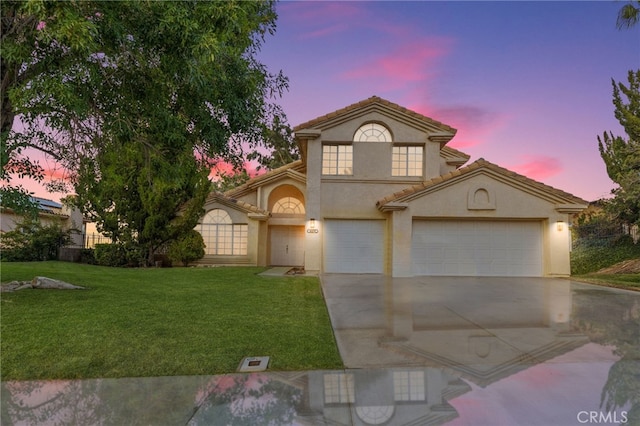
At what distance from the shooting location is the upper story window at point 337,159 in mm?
14898

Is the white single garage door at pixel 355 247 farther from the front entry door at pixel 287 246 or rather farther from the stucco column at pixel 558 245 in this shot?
the stucco column at pixel 558 245

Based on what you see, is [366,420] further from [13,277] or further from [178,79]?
[13,277]

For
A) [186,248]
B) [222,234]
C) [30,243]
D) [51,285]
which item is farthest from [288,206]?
[30,243]

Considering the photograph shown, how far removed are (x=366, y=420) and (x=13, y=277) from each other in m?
12.4

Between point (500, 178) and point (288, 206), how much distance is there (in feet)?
35.2

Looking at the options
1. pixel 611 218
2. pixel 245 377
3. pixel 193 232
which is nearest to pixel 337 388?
pixel 245 377

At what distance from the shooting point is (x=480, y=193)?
1338 centimetres

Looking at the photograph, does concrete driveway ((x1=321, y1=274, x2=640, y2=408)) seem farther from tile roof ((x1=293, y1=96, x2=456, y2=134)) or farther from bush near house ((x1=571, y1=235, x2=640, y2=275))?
bush near house ((x1=571, y1=235, x2=640, y2=275))

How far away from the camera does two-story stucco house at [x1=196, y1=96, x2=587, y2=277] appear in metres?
13.3

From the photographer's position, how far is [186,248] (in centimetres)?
1720

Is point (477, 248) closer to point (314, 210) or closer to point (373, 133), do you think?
point (373, 133)

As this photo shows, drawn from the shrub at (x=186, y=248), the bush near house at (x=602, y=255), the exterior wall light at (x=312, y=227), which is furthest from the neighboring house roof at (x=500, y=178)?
the shrub at (x=186, y=248)

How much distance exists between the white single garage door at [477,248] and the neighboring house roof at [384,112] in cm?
377

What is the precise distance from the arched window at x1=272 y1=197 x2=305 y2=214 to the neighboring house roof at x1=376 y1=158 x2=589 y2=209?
7.30 metres
